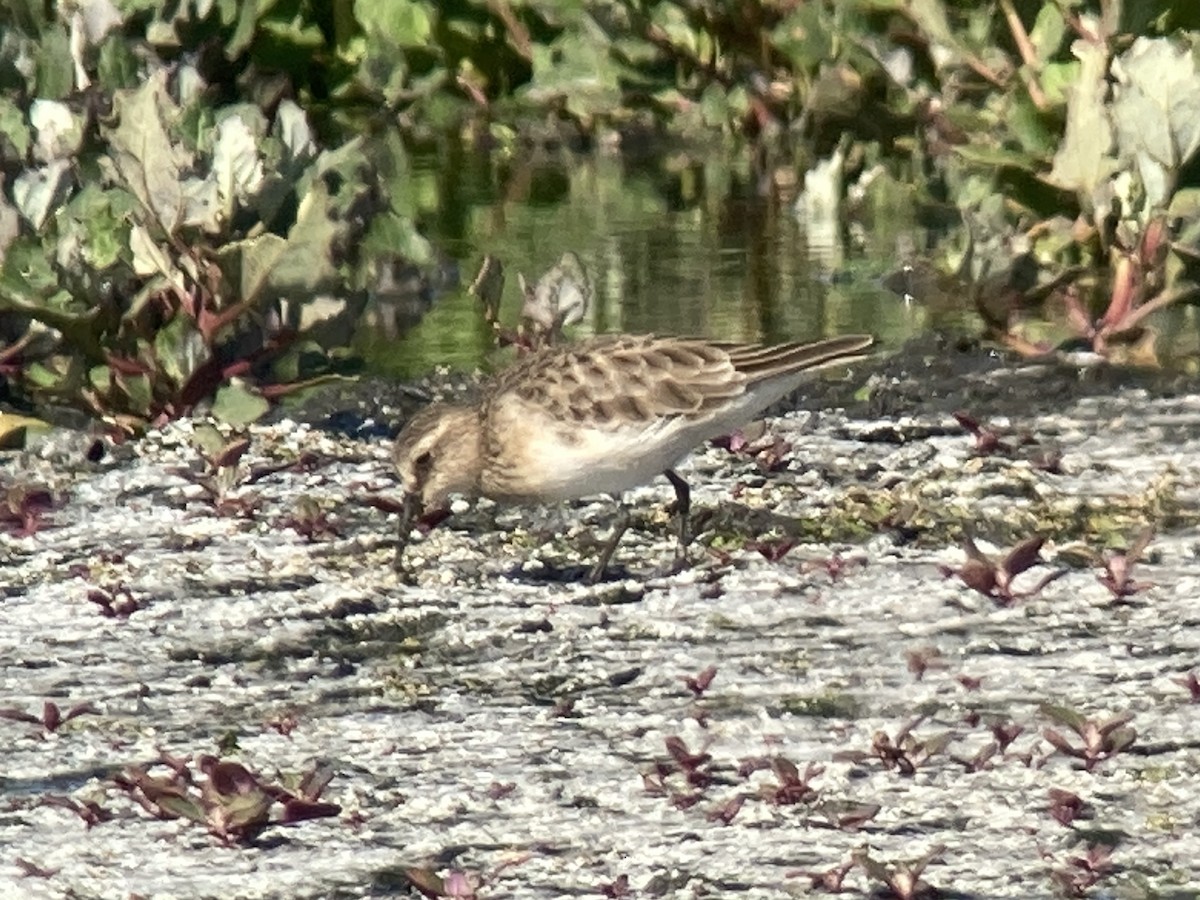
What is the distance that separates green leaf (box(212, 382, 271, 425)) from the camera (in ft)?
30.4

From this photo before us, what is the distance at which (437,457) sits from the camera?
816 centimetres

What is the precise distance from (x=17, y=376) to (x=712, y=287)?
12.0 ft

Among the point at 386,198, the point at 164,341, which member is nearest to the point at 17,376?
the point at 164,341

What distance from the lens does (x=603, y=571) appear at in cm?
790

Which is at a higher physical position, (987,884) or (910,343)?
(910,343)

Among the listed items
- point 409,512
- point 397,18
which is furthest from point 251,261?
point 397,18

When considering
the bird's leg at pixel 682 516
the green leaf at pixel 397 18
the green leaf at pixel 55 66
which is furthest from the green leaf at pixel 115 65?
the green leaf at pixel 397 18

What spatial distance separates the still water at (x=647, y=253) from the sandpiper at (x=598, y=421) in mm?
2270

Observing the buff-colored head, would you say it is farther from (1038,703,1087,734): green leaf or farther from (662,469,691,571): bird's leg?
(1038,703,1087,734): green leaf

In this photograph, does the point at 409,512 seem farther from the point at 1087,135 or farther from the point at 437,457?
the point at 1087,135

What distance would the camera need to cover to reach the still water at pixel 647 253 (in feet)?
36.7

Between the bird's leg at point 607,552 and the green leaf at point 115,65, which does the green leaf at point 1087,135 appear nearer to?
the bird's leg at point 607,552

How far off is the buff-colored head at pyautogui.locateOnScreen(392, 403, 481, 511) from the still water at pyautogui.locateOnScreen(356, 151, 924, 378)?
7.37 feet

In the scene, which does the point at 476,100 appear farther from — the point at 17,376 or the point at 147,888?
the point at 147,888
